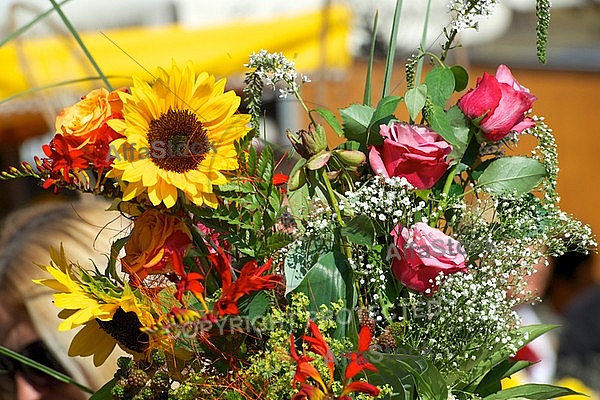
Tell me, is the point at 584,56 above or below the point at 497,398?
above

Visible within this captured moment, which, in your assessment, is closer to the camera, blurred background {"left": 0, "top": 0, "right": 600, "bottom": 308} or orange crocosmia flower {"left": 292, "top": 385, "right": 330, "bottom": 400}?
orange crocosmia flower {"left": 292, "top": 385, "right": 330, "bottom": 400}

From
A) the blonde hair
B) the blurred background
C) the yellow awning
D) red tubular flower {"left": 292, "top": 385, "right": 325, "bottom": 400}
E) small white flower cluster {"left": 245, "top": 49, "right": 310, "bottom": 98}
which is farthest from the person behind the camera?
the yellow awning

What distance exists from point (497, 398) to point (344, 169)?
24 centimetres

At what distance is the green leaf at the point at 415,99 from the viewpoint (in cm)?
64

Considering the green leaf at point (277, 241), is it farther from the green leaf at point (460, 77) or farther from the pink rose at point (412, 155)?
the green leaf at point (460, 77)

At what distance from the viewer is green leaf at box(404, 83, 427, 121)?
2.10ft

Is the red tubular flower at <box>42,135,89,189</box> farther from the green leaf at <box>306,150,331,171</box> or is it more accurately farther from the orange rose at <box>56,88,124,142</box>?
the green leaf at <box>306,150,331,171</box>

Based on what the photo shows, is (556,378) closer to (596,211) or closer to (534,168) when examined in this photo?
(534,168)

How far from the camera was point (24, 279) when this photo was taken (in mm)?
1184

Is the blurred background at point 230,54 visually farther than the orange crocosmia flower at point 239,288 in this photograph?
Yes

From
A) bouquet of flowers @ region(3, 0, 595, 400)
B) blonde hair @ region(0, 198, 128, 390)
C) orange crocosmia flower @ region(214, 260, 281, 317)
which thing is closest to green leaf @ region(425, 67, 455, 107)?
bouquet of flowers @ region(3, 0, 595, 400)

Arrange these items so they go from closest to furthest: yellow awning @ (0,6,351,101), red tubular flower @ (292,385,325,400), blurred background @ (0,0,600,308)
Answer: red tubular flower @ (292,385,325,400) → blurred background @ (0,0,600,308) → yellow awning @ (0,6,351,101)

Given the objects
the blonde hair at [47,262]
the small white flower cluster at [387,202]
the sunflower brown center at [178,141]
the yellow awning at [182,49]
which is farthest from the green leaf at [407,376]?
the yellow awning at [182,49]

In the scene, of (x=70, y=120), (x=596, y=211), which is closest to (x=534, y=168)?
(x=70, y=120)
